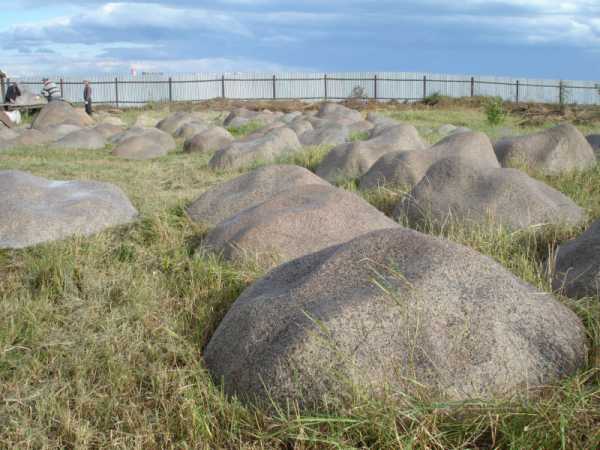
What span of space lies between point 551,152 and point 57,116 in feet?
49.7

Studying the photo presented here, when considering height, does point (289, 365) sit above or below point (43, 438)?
above

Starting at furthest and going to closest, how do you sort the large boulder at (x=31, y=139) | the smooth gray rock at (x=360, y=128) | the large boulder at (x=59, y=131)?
the large boulder at (x=59, y=131) < the large boulder at (x=31, y=139) < the smooth gray rock at (x=360, y=128)

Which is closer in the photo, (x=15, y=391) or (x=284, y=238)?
(x=15, y=391)

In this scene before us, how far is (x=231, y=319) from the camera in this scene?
3.08 meters

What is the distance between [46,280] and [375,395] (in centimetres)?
265

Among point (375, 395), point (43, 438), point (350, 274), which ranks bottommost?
point (43, 438)

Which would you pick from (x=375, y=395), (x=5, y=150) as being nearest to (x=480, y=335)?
(x=375, y=395)

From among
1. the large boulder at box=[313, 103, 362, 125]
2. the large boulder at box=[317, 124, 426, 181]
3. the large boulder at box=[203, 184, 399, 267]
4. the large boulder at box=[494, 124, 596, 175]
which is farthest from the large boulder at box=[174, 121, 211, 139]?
the large boulder at box=[203, 184, 399, 267]

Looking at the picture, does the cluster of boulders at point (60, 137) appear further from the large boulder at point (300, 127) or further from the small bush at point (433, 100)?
the small bush at point (433, 100)

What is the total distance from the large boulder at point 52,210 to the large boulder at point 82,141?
7617 millimetres

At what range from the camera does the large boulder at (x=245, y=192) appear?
18.9 feet

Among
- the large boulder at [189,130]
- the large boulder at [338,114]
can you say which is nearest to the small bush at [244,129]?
the large boulder at [189,130]

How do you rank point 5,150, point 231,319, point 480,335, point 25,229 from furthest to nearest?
point 5,150 < point 25,229 < point 231,319 < point 480,335

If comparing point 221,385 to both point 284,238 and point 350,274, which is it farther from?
point 284,238
